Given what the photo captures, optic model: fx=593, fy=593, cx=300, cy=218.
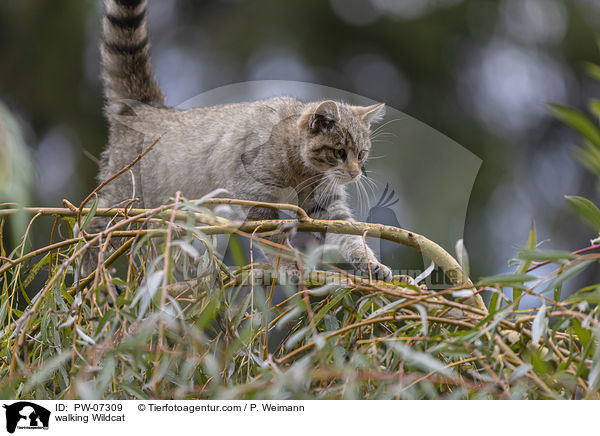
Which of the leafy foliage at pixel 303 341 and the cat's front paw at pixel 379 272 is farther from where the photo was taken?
the cat's front paw at pixel 379 272

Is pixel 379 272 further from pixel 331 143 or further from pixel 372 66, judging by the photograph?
pixel 372 66

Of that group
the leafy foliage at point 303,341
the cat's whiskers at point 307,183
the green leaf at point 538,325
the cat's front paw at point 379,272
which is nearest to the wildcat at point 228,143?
the cat's whiskers at point 307,183

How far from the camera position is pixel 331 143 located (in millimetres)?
2020

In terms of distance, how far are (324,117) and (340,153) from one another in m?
0.14

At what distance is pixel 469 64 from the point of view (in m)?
3.35

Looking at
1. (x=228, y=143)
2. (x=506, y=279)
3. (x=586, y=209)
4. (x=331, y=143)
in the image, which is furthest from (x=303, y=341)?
(x=228, y=143)

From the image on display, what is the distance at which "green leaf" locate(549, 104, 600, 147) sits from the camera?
2.18ft

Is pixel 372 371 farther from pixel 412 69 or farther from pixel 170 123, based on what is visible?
pixel 412 69

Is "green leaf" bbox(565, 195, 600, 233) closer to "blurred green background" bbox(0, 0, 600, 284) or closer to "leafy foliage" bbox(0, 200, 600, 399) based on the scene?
"leafy foliage" bbox(0, 200, 600, 399)

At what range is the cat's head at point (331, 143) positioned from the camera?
200 centimetres

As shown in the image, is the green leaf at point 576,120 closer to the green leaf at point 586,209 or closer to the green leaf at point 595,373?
the green leaf at point 586,209

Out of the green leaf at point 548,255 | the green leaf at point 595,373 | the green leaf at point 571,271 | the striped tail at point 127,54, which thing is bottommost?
the green leaf at point 595,373

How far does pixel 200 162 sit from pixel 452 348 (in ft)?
4.96

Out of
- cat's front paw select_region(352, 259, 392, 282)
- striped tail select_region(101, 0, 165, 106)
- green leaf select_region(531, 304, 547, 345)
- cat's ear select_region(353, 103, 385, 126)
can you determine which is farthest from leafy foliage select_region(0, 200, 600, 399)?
striped tail select_region(101, 0, 165, 106)
